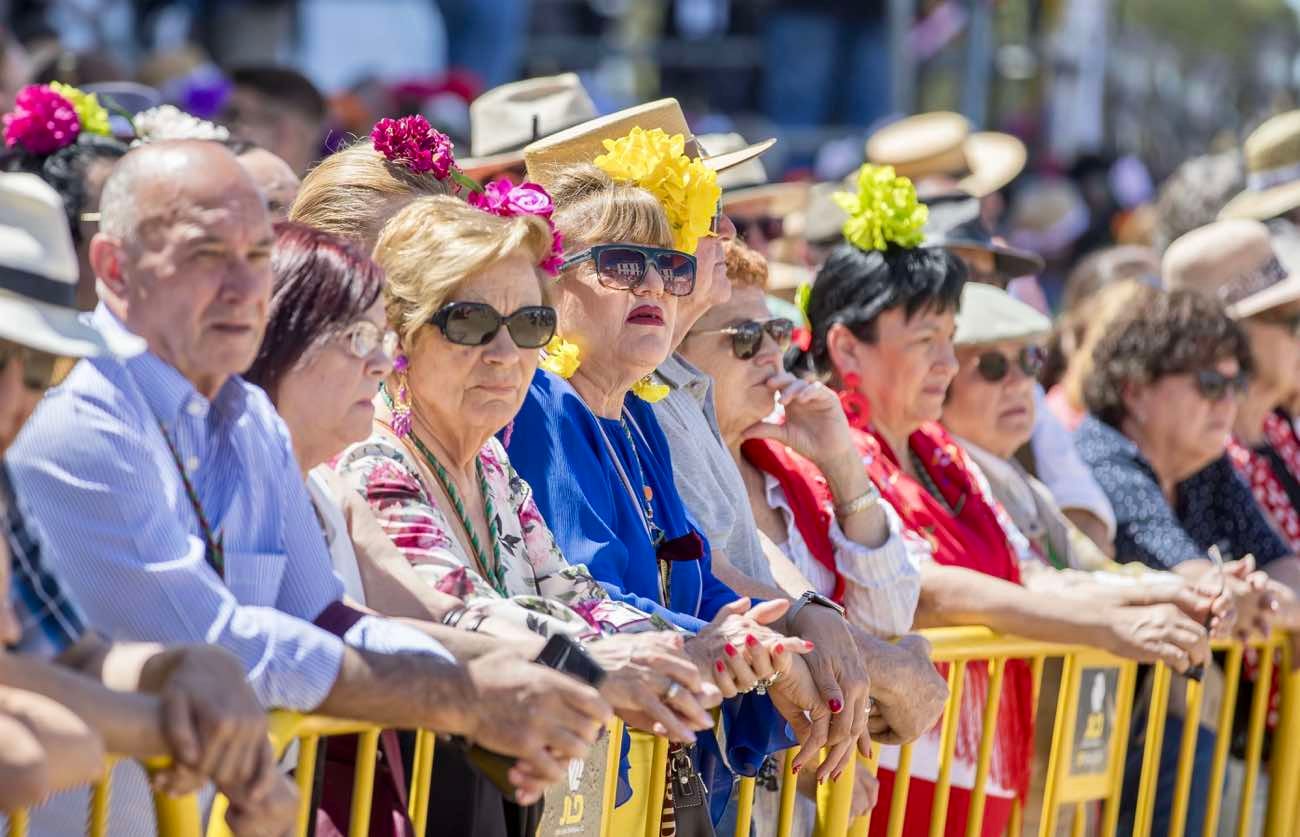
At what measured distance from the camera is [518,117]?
5.80 m

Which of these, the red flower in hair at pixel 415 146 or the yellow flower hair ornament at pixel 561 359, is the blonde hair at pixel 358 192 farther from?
the yellow flower hair ornament at pixel 561 359

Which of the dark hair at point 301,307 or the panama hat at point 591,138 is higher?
the panama hat at point 591,138

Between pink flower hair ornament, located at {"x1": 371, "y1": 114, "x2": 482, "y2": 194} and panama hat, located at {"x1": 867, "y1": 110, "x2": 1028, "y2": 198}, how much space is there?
4.10m

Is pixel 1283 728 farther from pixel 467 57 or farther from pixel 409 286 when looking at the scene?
pixel 467 57

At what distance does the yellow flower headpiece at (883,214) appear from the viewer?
4.96 meters

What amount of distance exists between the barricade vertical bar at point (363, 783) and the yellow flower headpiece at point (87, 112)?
2.67 meters

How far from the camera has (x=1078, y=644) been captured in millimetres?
4547

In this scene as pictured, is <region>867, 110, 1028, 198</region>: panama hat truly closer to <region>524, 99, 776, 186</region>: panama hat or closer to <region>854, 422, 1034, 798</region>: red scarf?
<region>854, 422, 1034, 798</region>: red scarf

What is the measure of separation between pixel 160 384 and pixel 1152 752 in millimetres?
3061

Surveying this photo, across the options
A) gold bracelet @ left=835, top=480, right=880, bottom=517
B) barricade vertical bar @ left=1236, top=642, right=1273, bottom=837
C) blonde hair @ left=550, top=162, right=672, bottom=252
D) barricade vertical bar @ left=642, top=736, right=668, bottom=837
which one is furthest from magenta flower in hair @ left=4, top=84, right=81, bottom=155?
barricade vertical bar @ left=1236, top=642, right=1273, bottom=837

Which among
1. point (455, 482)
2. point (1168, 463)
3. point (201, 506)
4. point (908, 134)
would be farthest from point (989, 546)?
point (908, 134)

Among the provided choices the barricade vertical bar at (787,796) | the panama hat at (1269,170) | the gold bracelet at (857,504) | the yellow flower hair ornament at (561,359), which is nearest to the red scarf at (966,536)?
the gold bracelet at (857,504)

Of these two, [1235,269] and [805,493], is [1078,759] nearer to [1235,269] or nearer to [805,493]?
[805,493]

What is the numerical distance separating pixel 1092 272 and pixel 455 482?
4910 millimetres
